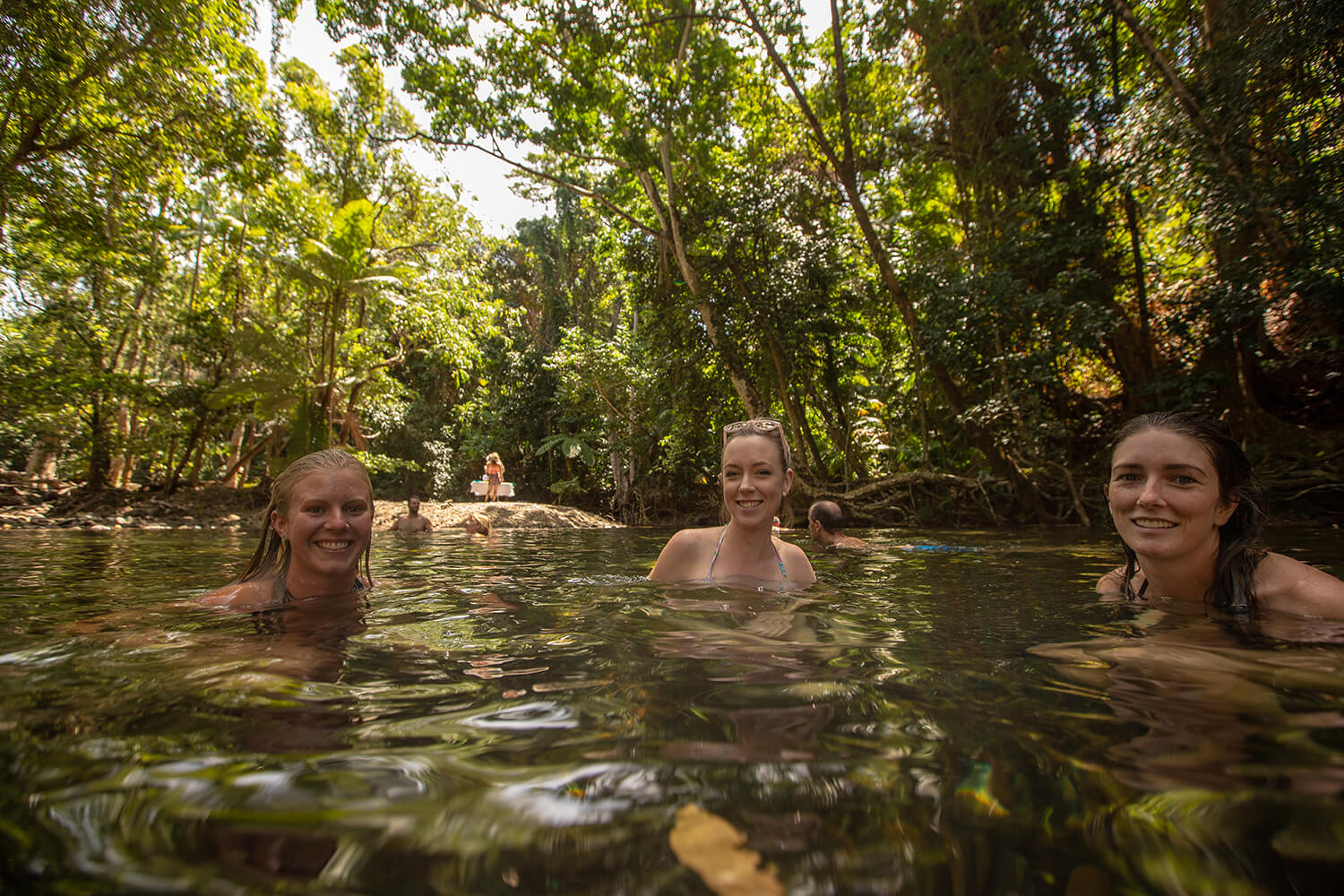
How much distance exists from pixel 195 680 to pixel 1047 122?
1492 centimetres

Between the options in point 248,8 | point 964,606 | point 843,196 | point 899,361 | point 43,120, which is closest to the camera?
point 964,606

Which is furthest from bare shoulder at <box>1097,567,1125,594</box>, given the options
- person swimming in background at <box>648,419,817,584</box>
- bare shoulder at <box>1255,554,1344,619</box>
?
person swimming in background at <box>648,419,817,584</box>

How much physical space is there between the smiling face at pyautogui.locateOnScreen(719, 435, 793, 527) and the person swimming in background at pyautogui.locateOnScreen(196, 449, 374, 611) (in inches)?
73.2

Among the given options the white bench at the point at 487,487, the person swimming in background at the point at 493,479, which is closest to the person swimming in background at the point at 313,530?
the person swimming in background at the point at 493,479

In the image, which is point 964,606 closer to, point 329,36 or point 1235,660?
point 1235,660

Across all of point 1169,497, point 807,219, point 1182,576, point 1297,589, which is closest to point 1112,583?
point 1182,576

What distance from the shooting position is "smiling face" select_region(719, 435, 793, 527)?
3.67m

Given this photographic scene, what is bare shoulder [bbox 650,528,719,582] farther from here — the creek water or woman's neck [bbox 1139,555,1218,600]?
woman's neck [bbox 1139,555,1218,600]

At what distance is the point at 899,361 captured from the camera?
1661cm

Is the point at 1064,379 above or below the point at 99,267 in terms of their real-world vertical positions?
below

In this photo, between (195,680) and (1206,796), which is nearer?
(1206,796)

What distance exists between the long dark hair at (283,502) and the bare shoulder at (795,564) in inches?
93.5

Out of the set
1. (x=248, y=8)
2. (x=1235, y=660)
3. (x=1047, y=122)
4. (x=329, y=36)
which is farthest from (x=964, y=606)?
(x=248, y=8)

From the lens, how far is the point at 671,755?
134 cm
